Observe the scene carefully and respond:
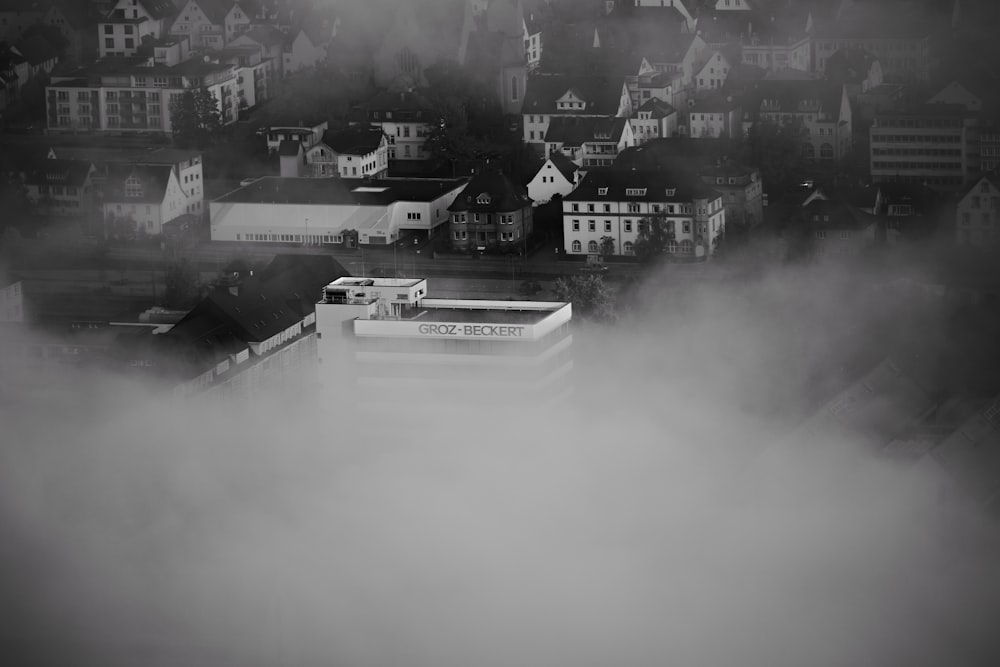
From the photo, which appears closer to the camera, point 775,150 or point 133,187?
point 133,187

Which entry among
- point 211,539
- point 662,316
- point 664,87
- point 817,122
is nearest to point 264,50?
point 664,87

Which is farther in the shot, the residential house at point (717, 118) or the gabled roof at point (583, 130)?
the residential house at point (717, 118)

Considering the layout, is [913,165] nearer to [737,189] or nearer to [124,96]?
[737,189]

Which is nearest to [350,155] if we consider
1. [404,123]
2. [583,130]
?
[404,123]

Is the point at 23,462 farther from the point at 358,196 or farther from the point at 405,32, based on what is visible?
the point at 405,32

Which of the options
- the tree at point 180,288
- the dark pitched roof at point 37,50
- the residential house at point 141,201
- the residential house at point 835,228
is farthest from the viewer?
the dark pitched roof at point 37,50

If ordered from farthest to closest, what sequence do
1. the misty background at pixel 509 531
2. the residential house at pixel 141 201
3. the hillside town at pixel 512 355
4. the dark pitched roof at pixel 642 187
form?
the residential house at pixel 141 201
the dark pitched roof at pixel 642 187
the hillside town at pixel 512 355
the misty background at pixel 509 531

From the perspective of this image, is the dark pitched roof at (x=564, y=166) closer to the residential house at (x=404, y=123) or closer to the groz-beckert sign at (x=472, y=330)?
the residential house at (x=404, y=123)

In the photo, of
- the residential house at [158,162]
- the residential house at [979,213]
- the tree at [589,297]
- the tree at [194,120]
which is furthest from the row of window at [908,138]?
the tree at [194,120]
